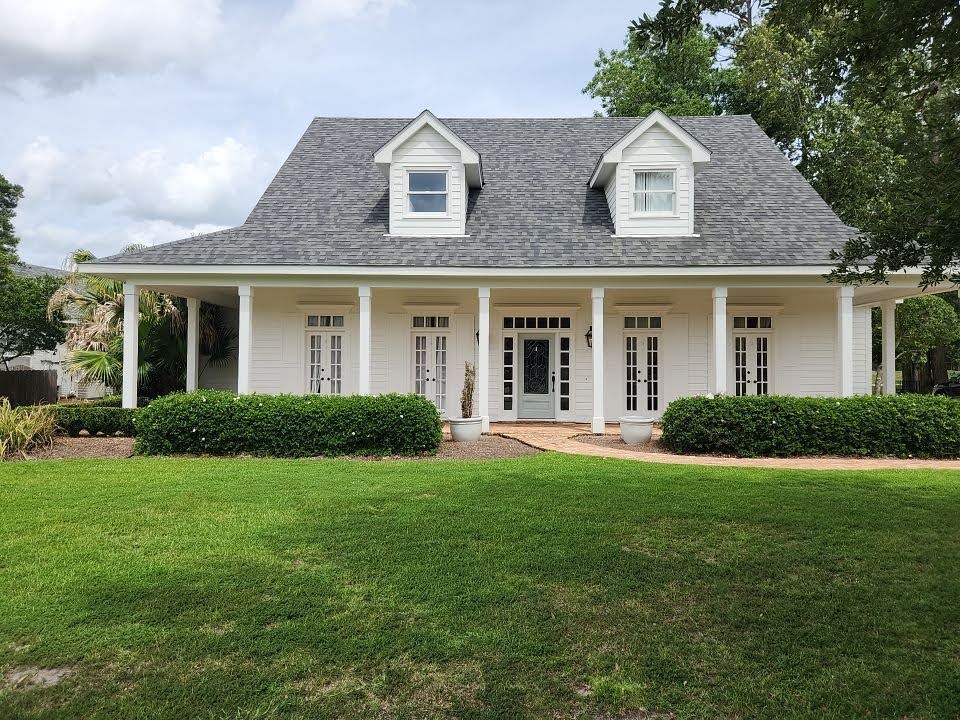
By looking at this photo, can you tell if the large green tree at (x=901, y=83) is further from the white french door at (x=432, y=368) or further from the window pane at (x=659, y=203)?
the white french door at (x=432, y=368)

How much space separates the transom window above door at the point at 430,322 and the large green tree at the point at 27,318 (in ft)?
54.1

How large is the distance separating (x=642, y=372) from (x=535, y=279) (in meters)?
4.14

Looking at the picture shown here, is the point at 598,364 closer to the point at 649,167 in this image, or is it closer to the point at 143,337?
the point at 649,167

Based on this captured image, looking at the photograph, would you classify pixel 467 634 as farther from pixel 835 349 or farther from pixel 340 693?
pixel 835 349

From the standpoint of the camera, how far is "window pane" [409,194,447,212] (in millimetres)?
14750

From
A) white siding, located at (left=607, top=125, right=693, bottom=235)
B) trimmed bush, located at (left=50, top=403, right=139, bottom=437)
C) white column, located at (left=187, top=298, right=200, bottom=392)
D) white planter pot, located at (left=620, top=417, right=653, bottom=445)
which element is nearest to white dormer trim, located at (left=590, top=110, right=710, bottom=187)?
white siding, located at (left=607, top=125, right=693, bottom=235)

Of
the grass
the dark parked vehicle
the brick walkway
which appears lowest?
the grass

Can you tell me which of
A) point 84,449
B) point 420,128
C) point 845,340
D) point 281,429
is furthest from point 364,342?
point 845,340

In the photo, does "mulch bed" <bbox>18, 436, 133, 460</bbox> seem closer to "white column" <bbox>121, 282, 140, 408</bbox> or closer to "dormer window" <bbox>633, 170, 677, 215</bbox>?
"white column" <bbox>121, 282, 140, 408</bbox>

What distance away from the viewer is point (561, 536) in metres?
5.65

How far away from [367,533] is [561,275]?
8.65 metres

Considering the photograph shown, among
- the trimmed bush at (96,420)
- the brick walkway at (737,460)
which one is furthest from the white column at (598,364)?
the trimmed bush at (96,420)

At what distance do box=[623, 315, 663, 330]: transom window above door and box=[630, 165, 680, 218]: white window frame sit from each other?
2542 millimetres

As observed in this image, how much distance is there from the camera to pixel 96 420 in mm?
12672
